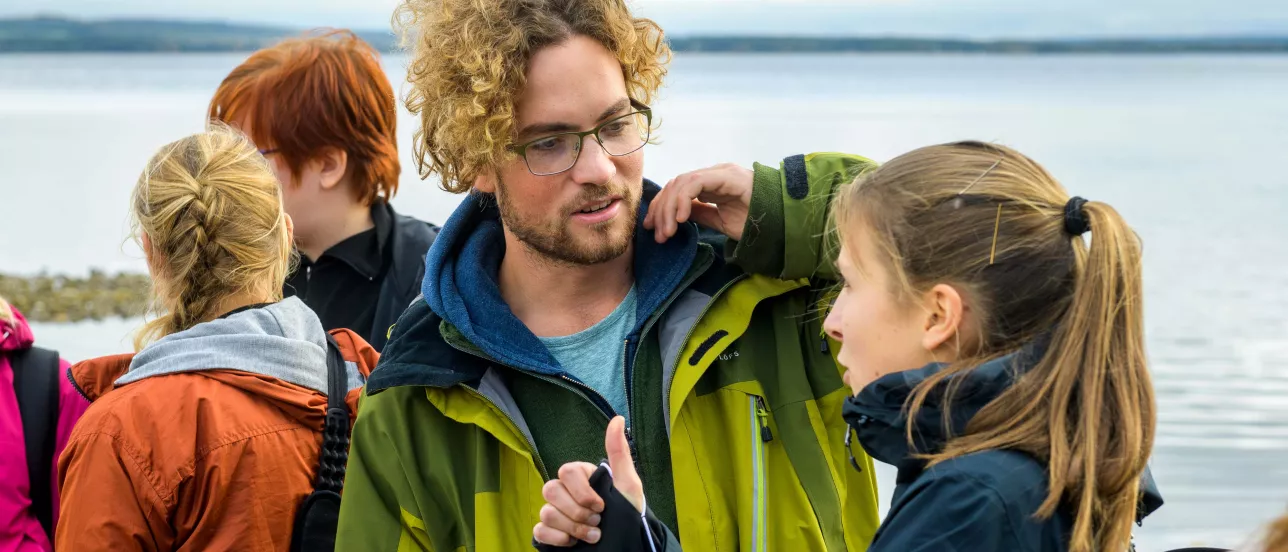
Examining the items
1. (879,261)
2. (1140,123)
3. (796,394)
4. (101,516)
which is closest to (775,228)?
(796,394)

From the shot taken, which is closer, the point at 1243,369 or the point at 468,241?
the point at 468,241

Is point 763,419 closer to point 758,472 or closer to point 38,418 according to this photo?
point 758,472

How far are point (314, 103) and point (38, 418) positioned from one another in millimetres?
1170

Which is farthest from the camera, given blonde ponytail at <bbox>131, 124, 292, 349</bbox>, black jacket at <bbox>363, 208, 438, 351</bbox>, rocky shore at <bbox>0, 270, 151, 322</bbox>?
rocky shore at <bbox>0, 270, 151, 322</bbox>

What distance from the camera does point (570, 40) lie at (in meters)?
2.25

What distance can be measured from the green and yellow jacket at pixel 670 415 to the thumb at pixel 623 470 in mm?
310

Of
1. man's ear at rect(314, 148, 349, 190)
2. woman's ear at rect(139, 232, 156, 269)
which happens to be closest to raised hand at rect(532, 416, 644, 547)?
woman's ear at rect(139, 232, 156, 269)

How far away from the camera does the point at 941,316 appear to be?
64.2 inches

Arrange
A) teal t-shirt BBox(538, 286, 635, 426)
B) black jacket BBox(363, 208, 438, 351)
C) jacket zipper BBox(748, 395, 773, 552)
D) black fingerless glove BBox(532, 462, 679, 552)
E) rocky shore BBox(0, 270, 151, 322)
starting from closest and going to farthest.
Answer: black fingerless glove BBox(532, 462, 679, 552), jacket zipper BBox(748, 395, 773, 552), teal t-shirt BBox(538, 286, 635, 426), black jacket BBox(363, 208, 438, 351), rocky shore BBox(0, 270, 151, 322)

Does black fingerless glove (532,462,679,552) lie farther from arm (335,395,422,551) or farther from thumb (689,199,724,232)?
thumb (689,199,724,232)

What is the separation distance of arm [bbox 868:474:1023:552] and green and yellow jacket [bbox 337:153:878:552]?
22.3 inches

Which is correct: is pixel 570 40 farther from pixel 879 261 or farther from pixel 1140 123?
pixel 1140 123

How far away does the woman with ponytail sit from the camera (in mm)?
1456

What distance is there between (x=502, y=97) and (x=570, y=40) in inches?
6.7
